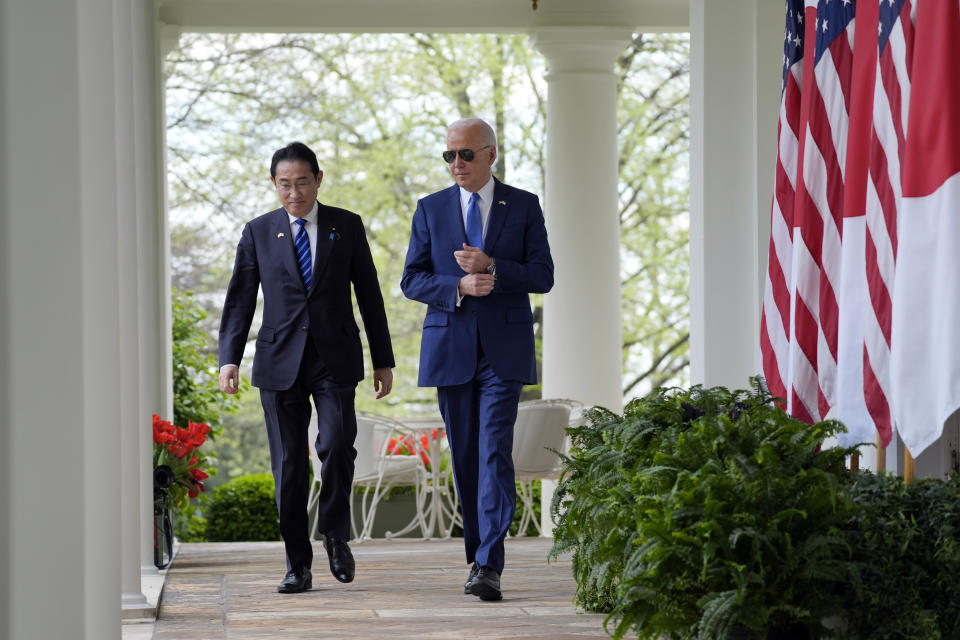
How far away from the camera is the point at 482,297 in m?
7.28

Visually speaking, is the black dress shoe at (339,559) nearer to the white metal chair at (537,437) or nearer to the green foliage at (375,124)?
the white metal chair at (537,437)

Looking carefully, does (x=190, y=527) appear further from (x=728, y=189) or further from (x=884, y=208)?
(x=884, y=208)

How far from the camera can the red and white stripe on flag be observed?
514 centimetres

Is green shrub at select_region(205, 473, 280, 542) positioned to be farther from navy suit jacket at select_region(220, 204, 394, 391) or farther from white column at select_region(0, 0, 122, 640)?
white column at select_region(0, 0, 122, 640)

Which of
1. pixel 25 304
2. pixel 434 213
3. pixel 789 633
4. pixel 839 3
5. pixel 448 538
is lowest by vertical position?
pixel 448 538

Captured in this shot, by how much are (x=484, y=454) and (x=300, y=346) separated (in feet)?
3.99

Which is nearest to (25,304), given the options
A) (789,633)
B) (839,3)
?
(789,633)

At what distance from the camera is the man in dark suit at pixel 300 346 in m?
7.30

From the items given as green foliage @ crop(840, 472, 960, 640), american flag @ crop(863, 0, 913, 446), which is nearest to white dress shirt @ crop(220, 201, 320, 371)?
american flag @ crop(863, 0, 913, 446)

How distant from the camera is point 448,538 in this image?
10.8 meters

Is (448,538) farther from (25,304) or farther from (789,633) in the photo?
(25,304)

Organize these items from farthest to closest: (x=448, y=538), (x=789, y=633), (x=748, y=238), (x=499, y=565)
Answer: (x=448, y=538), (x=748, y=238), (x=499, y=565), (x=789, y=633)

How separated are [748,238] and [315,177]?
311 centimetres

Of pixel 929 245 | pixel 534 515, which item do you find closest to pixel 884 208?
pixel 929 245
